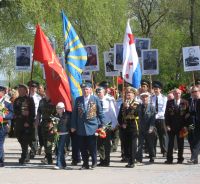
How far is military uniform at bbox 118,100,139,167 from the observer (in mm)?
13633

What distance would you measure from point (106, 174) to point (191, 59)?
22.4 ft

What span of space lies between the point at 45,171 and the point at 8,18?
1352cm

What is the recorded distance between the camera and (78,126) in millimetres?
13422

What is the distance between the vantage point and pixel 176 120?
14.5m

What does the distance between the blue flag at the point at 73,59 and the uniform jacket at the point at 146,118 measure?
5.16ft

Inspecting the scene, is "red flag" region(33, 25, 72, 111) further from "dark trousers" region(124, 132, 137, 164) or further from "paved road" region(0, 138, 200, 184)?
"paved road" region(0, 138, 200, 184)

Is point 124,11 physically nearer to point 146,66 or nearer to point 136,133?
point 146,66

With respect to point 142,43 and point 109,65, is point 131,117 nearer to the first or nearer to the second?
point 142,43

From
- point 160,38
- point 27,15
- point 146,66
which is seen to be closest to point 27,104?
point 146,66

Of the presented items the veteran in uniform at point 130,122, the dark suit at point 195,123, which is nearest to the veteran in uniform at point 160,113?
the dark suit at point 195,123

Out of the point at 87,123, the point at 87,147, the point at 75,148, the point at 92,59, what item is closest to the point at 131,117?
the point at 87,123

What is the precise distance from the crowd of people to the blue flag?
1.91 feet

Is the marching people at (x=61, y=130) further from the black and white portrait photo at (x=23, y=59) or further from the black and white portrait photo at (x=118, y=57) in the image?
the black and white portrait photo at (x=118, y=57)

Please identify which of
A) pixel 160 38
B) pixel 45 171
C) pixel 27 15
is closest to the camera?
pixel 45 171
